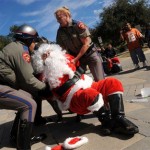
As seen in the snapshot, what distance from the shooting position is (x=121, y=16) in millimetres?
37406

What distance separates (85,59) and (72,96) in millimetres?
1209

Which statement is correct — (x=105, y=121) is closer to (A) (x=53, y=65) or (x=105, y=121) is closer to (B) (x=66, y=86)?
(B) (x=66, y=86)

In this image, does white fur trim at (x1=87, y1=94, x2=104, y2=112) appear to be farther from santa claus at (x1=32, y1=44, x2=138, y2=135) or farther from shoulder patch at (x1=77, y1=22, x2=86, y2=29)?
shoulder patch at (x1=77, y1=22, x2=86, y2=29)

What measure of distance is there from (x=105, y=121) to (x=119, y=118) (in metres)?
0.29

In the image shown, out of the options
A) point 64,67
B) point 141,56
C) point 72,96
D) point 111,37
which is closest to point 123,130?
point 72,96

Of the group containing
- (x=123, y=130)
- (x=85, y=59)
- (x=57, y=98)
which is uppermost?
(x=85, y=59)

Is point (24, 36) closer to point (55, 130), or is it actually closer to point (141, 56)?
point (55, 130)

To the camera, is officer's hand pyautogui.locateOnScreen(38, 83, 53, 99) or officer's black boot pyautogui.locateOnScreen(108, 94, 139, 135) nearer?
officer's black boot pyautogui.locateOnScreen(108, 94, 139, 135)

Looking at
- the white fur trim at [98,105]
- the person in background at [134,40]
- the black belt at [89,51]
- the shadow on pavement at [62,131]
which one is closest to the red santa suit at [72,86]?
the white fur trim at [98,105]

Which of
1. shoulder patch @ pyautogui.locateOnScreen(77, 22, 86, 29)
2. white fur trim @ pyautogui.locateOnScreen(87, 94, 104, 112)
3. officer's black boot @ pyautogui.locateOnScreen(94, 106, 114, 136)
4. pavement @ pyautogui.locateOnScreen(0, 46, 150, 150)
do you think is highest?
shoulder patch @ pyautogui.locateOnScreen(77, 22, 86, 29)

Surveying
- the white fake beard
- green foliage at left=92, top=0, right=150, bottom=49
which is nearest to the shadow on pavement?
the white fake beard

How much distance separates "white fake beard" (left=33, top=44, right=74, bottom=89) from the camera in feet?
13.6

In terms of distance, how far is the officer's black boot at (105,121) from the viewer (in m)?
3.99

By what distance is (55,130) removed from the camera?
484cm
